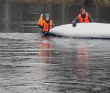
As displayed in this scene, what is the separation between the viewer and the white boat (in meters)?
19.6

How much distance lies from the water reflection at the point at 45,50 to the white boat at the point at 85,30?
2.89ft

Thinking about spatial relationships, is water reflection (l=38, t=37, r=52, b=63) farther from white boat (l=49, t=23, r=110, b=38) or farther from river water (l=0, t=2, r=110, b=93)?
white boat (l=49, t=23, r=110, b=38)

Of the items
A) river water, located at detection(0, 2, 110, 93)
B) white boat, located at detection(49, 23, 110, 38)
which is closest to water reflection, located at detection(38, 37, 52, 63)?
river water, located at detection(0, 2, 110, 93)

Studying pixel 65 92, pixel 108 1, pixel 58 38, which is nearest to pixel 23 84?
pixel 65 92

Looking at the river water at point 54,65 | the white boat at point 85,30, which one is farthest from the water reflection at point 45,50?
the white boat at point 85,30

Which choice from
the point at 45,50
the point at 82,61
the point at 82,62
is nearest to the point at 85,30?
the point at 45,50

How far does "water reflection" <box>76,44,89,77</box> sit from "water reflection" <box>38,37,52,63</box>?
0.92m

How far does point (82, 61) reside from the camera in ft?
43.6

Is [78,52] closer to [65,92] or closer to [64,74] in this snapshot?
[64,74]

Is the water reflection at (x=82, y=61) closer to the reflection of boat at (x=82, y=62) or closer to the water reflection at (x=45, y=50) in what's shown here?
the reflection of boat at (x=82, y=62)

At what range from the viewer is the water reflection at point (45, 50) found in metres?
13.8

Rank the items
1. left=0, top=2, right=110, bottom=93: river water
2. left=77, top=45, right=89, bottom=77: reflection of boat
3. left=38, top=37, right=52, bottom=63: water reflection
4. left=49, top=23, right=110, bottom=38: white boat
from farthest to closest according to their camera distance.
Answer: left=49, top=23, right=110, bottom=38: white boat → left=38, top=37, right=52, bottom=63: water reflection → left=77, top=45, right=89, bottom=77: reflection of boat → left=0, top=2, right=110, bottom=93: river water

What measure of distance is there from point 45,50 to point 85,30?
4.66 meters

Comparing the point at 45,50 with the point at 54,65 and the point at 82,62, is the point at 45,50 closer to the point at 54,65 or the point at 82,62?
the point at 82,62
